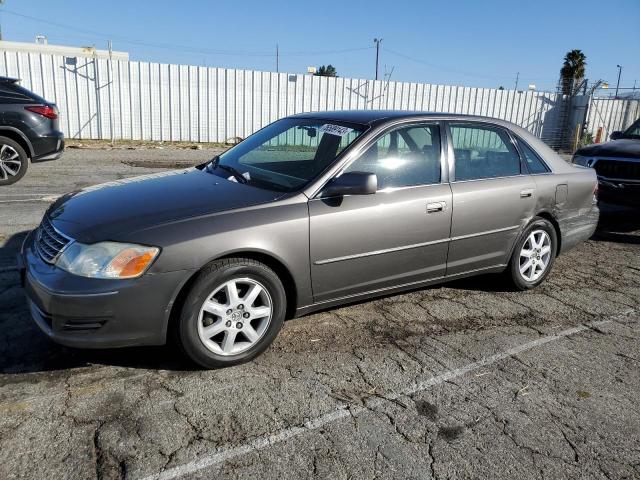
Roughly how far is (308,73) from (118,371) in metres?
17.6

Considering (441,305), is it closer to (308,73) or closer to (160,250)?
(160,250)

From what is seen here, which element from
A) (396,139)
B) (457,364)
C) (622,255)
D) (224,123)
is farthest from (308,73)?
(457,364)

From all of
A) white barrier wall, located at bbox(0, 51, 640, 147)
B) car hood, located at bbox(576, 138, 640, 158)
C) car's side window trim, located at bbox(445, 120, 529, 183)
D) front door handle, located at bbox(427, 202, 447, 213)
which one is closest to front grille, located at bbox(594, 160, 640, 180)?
car hood, located at bbox(576, 138, 640, 158)

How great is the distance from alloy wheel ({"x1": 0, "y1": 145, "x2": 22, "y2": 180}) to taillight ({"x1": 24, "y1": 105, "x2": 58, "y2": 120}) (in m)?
0.72

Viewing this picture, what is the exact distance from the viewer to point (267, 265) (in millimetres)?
3326

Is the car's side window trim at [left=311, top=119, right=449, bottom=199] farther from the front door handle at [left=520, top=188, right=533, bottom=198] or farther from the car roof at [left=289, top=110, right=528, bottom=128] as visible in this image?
the front door handle at [left=520, top=188, right=533, bottom=198]

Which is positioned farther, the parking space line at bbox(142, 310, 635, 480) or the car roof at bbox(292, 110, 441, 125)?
the car roof at bbox(292, 110, 441, 125)

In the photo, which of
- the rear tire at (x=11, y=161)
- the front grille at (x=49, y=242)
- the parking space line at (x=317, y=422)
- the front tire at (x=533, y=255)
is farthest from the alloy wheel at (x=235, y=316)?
the rear tire at (x=11, y=161)

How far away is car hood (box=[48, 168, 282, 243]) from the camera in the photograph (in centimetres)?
303

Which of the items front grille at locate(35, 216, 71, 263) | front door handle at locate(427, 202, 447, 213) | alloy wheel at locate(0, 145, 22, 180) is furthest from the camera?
alloy wheel at locate(0, 145, 22, 180)

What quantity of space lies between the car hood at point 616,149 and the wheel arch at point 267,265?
599 cm

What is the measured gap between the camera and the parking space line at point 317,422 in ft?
7.67

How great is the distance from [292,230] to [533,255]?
8.74 ft

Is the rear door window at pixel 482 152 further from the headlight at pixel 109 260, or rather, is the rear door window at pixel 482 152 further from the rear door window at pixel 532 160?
the headlight at pixel 109 260
